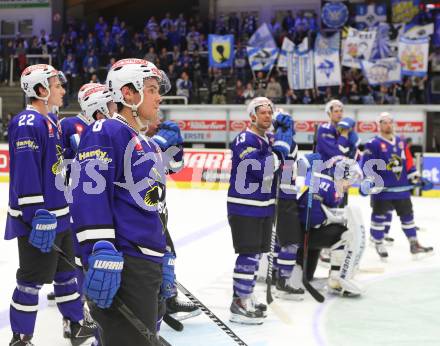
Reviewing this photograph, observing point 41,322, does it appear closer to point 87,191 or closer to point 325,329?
point 325,329

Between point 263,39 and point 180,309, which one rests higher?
point 263,39

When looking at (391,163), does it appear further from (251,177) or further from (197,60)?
(197,60)

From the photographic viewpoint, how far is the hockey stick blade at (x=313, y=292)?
5148 mm

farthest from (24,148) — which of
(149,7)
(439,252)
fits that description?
(149,7)

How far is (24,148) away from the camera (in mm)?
3617

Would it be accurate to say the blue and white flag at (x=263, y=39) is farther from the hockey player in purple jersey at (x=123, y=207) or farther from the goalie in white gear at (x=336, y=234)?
the hockey player in purple jersey at (x=123, y=207)

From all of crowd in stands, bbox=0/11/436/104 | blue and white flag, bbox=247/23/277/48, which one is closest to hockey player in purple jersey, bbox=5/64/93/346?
crowd in stands, bbox=0/11/436/104

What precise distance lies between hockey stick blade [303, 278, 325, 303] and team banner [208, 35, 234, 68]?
39.9ft

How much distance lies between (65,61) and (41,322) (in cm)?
1454

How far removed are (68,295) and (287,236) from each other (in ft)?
6.49

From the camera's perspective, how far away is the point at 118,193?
8.23 ft

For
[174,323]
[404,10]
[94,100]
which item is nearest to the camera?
[94,100]

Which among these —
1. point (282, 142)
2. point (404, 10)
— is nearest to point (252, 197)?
point (282, 142)

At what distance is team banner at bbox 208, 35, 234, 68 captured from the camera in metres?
16.8
